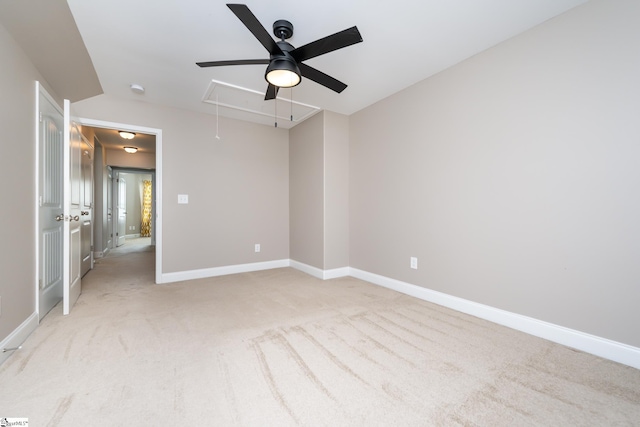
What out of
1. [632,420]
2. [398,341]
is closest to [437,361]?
[398,341]

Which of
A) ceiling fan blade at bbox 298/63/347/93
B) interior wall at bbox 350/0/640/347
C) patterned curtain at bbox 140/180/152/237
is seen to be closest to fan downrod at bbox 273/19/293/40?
ceiling fan blade at bbox 298/63/347/93

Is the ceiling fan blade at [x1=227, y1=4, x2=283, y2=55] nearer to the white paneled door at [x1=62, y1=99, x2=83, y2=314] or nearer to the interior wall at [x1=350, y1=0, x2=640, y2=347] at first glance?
the interior wall at [x1=350, y1=0, x2=640, y2=347]

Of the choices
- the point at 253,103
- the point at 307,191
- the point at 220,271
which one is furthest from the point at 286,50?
the point at 220,271

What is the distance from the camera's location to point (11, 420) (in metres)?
1.24

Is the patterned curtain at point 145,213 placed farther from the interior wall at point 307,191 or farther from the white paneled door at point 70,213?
the interior wall at point 307,191

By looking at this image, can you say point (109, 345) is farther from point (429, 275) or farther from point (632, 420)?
point (632, 420)

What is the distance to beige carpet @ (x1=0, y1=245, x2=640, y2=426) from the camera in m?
1.31

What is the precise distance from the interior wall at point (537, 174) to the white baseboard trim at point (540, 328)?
5cm

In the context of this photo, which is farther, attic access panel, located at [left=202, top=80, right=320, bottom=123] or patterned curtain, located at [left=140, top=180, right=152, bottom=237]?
patterned curtain, located at [left=140, top=180, right=152, bottom=237]

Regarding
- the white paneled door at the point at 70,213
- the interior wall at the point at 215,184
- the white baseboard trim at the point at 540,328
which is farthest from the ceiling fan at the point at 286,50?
the white baseboard trim at the point at 540,328

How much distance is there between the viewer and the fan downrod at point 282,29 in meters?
2.04

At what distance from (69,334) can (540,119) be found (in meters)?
4.07

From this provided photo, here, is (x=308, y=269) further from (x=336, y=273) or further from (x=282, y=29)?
(x=282, y=29)

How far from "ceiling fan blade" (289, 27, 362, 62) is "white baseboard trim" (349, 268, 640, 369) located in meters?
2.46
